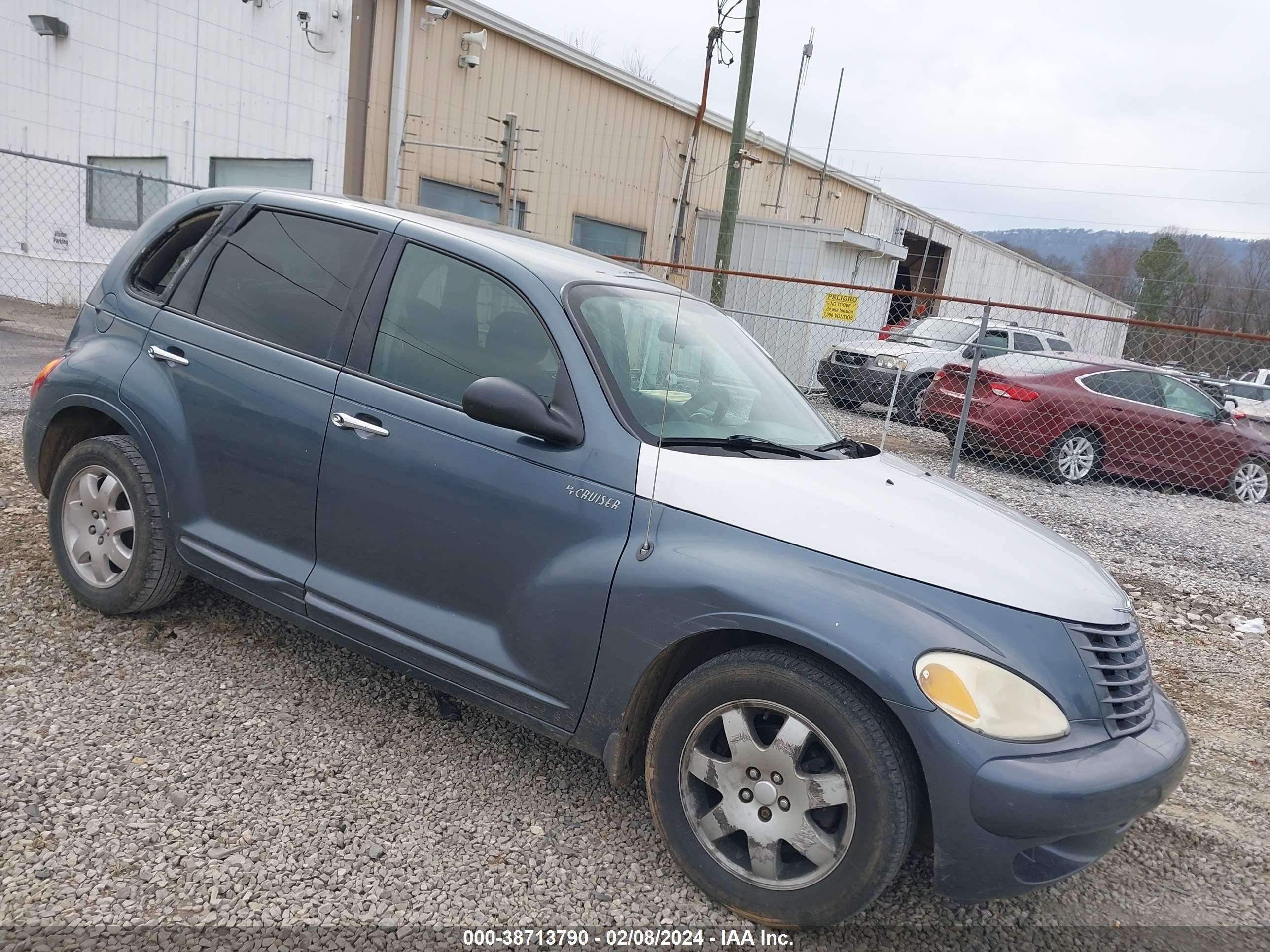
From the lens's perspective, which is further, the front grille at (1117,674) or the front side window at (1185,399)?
the front side window at (1185,399)

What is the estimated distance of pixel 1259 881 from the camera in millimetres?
3061

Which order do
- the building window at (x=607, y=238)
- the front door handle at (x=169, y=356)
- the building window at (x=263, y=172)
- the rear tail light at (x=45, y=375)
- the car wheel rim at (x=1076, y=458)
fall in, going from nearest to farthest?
the front door handle at (x=169, y=356) < the rear tail light at (x=45, y=375) < the car wheel rim at (x=1076, y=458) < the building window at (x=263, y=172) < the building window at (x=607, y=238)

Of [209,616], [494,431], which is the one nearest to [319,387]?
[494,431]

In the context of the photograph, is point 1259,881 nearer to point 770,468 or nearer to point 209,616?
point 770,468

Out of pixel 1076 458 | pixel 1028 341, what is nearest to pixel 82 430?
pixel 1076 458

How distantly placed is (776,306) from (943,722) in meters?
14.8

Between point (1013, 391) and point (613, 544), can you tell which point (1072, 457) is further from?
point (613, 544)

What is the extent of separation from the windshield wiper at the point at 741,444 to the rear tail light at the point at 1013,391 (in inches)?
303

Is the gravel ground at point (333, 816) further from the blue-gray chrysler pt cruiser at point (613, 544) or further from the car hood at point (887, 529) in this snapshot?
the blue-gray chrysler pt cruiser at point (613, 544)

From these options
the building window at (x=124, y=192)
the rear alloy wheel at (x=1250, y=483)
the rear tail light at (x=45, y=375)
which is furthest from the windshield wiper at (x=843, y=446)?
the building window at (x=124, y=192)

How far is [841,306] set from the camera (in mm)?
12148

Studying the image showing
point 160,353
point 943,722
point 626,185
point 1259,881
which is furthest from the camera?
point 626,185

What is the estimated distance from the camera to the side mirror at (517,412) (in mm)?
2641

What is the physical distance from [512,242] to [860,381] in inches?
394
